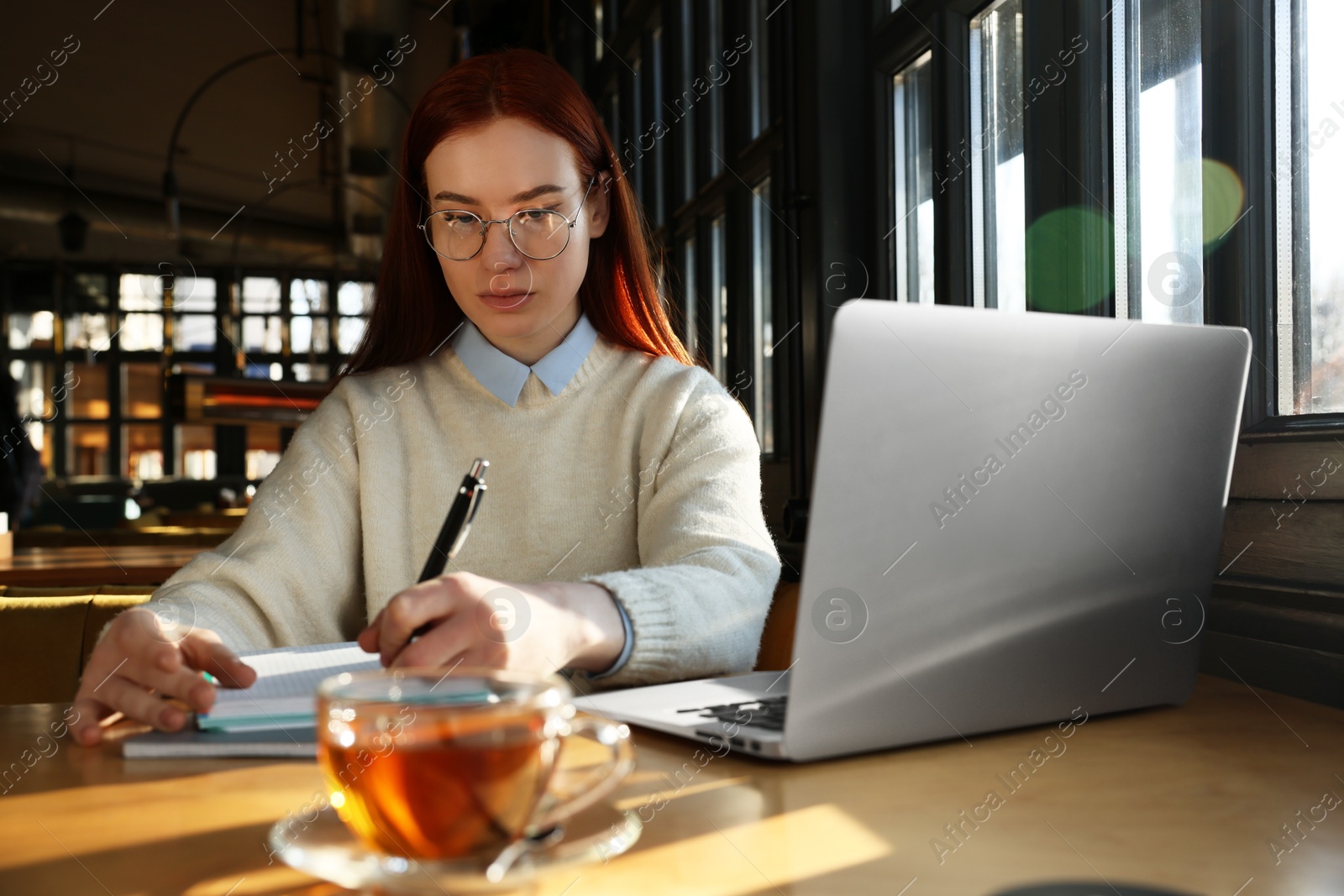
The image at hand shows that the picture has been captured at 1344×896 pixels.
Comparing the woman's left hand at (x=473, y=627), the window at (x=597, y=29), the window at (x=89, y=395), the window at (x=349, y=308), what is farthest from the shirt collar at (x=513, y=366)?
the window at (x=89, y=395)

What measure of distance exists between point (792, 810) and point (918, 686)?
0.51 feet

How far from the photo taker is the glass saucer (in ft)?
1.27

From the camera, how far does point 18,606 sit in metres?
1.48

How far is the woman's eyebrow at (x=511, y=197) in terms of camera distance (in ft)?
4.29

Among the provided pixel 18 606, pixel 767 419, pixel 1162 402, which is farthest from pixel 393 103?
pixel 1162 402

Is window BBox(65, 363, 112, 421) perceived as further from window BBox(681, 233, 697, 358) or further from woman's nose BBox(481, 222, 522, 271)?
woman's nose BBox(481, 222, 522, 271)

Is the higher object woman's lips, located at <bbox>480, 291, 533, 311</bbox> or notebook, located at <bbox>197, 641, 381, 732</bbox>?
woman's lips, located at <bbox>480, 291, 533, 311</bbox>

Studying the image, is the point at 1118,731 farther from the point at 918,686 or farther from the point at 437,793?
the point at 437,793

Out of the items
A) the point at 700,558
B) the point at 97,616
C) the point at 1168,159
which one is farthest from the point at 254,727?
the point at 1168,159

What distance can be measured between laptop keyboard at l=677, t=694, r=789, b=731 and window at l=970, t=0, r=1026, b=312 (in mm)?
1238

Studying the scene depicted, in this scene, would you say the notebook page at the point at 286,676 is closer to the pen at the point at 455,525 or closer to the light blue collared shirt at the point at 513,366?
the pen at the point at 455,525

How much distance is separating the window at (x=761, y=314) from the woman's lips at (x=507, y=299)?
7.25ft

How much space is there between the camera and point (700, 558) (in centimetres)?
112

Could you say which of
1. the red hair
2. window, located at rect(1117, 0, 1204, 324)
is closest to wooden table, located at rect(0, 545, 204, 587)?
the red hair
